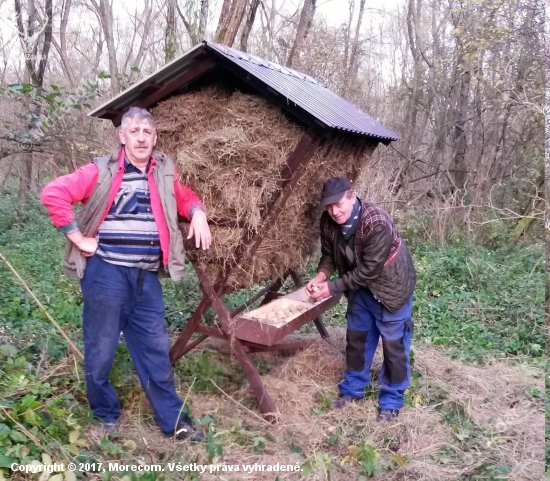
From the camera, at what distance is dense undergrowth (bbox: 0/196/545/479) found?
11.0 ft

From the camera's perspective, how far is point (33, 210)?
461 inches

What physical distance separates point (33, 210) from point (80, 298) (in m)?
6.26

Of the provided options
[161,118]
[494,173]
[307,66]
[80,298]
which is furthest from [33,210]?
[494,173]

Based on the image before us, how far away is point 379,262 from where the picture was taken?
3.94 meters

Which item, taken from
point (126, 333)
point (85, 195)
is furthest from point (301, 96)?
point (126, 333)

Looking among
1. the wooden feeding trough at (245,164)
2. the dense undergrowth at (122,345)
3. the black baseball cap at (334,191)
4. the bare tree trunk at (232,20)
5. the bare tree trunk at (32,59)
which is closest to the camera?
the dense undergrowth at (122,345)

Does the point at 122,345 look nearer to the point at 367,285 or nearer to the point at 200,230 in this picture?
the point at 200,230

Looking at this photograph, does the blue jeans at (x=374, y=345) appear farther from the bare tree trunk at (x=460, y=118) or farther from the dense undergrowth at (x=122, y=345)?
the bare tree trunk at (x=460, y=118)

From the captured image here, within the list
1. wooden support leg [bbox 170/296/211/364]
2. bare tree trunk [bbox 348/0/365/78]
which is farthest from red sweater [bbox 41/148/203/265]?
bare tree trunk [bbox 348/0/365/78]

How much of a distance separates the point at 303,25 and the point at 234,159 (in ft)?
29.9

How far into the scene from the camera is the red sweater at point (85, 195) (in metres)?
3.22

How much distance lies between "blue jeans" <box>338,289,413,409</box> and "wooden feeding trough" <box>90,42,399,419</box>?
1.32 ft

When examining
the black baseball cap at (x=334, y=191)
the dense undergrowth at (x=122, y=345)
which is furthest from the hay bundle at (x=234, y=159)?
the dense undergrowth at (x=122, y=345)

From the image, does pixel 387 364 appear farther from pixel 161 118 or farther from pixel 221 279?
pixel 161 118
